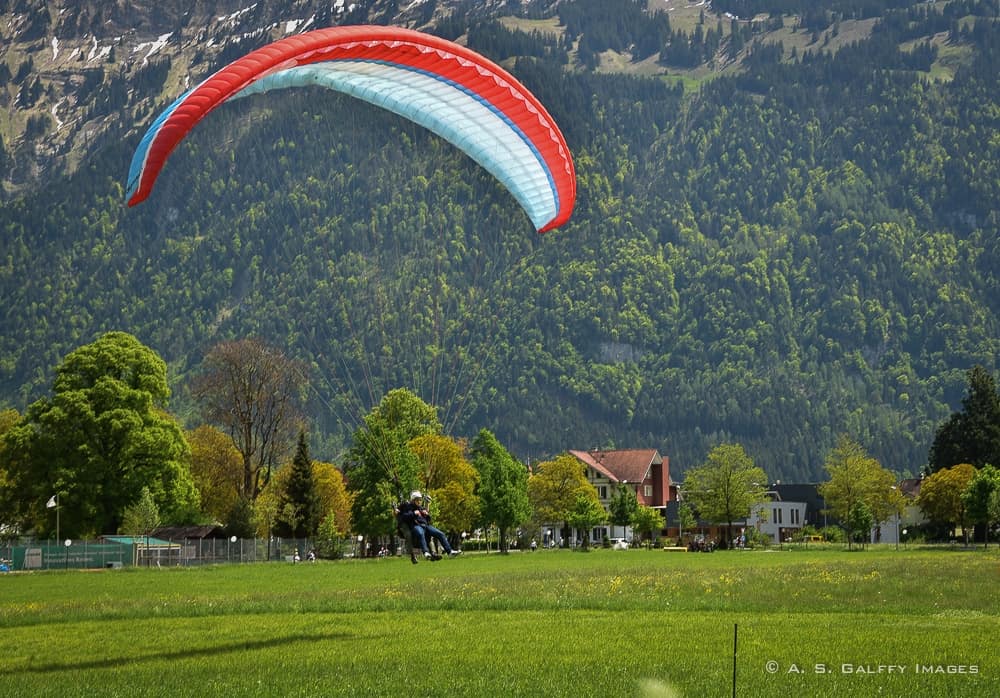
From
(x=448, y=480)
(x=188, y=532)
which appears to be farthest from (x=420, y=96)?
(x=448, y=480)

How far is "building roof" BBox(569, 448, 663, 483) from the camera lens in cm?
13688

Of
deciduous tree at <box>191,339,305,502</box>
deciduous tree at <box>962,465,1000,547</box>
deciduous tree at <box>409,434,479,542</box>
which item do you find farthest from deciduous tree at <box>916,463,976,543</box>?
deciduous tree at <box>191,339,305,502</box>

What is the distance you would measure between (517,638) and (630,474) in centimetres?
11913

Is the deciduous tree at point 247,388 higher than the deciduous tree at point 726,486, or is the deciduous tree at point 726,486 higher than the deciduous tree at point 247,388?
the deciduous tree at point 247,388

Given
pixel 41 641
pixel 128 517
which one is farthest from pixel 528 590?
pixel 128 517

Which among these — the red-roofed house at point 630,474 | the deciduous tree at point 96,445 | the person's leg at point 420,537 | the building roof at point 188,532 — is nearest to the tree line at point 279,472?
the deciduous tree at point 96,445

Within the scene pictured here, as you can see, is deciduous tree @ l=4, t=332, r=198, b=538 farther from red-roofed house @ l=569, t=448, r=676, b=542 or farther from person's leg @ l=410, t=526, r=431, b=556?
red-roofed house @ l=569, t=448, r=676, b=542

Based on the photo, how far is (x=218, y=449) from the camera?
254 ft

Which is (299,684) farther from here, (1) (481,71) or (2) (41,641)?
(1) (481,71)

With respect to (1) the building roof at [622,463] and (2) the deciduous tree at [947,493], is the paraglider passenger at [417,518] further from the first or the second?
(1) the building roof at [622,463]

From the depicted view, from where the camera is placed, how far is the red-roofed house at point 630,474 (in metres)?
136

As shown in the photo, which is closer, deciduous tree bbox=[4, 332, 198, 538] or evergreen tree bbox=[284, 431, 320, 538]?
deciduous tree bbox=[4, 332, 198, 538]

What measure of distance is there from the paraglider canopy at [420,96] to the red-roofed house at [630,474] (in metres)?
108

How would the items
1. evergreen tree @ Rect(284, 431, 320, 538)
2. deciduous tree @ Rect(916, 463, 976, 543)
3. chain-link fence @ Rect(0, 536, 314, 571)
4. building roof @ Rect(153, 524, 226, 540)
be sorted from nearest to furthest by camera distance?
chain-link fence @ Rect(0, 536, 314, 571), evergreen tree @ Rect(284, 431, 320, 538), building roof @ Rect(153, 524, 226, 540), deciduous tree @ Rect(916, 463, 976, 543)
